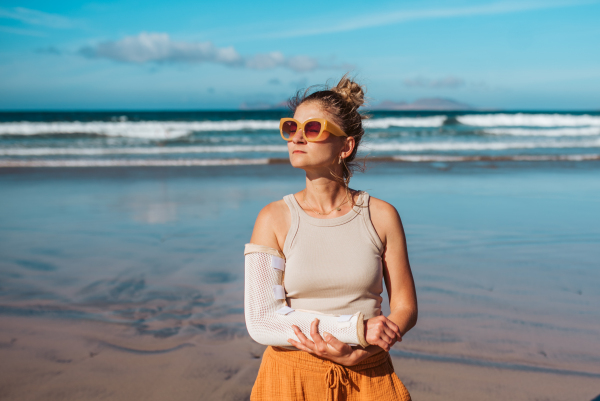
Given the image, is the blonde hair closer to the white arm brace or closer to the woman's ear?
the woman's ear

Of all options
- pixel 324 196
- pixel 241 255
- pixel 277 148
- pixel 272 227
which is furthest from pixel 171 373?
pixel 277 148

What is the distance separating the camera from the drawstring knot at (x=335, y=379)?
165cm

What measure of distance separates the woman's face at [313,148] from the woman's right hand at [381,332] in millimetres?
592

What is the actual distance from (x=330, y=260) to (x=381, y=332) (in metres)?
0.29

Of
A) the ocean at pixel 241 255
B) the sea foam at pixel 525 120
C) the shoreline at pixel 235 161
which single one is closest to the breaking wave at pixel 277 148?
the shoreline at pixel 235 161

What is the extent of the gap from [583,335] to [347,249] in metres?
2.83

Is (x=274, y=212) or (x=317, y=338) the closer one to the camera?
(x=317, y=338)

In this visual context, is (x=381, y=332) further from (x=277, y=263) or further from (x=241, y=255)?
(x=241, y=255)

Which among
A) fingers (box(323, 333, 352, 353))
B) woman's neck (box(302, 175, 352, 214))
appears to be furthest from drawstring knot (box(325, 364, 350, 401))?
woman's neck (box(302, 175, 352, 214))

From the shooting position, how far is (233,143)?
71.7 ft

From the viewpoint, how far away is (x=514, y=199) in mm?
8562

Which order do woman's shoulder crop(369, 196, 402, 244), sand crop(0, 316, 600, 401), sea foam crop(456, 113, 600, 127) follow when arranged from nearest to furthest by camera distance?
1. woman's shoulder crop(369, 196, 402, 244)
2. sand crop(0, 316, 600, 401)
3. sea foam crop(456, 113, 600, 127)

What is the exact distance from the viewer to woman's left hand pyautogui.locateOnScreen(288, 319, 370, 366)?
154 centimetres

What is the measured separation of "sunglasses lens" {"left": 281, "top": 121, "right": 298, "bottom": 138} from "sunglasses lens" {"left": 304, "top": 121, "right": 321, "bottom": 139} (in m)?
0.06
